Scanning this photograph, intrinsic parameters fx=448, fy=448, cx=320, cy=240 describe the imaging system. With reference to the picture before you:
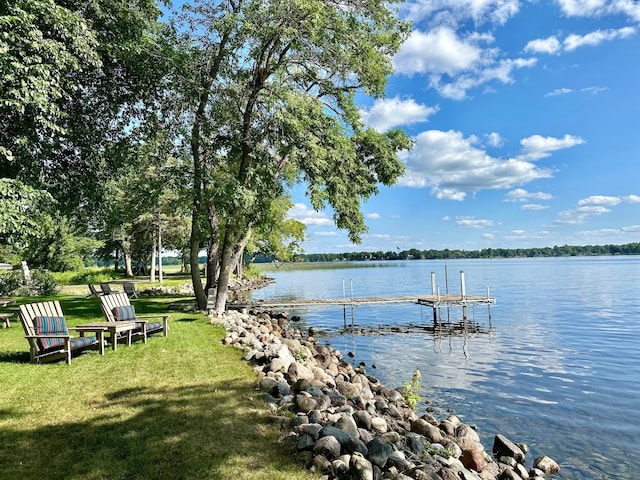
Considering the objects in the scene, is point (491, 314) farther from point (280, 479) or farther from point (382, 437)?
point (280, 479)

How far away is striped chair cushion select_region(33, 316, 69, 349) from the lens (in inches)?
327

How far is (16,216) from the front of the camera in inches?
294

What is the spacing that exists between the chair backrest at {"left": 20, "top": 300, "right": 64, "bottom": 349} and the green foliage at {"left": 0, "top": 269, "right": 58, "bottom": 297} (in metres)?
17.2

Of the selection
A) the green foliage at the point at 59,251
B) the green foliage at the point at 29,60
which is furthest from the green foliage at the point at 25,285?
the green foliage at the point at 29,60

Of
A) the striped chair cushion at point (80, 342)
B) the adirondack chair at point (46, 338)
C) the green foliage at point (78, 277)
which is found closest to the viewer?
the adirondack chair at point (46, 338)

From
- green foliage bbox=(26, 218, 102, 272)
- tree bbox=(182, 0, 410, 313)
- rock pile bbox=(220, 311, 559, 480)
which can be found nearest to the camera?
rock pile bbox=(220, 311, 559, 480)

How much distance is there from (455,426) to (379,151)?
13519 mm

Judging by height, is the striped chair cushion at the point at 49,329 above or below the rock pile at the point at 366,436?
above

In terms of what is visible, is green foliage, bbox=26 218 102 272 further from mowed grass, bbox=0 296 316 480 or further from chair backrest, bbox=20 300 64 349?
mowed grass, bbox=0 296 316 480

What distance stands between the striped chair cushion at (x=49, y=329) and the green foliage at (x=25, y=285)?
18031mm

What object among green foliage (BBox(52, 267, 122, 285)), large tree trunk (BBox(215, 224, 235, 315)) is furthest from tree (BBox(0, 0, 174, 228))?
green foliage (BBox(52, 267, 122, 285))

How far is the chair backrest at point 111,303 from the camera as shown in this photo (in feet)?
34.4

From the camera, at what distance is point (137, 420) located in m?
5.70

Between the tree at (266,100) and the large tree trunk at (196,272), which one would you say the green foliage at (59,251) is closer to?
the large tree trunk at (196,272)
